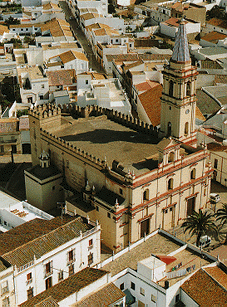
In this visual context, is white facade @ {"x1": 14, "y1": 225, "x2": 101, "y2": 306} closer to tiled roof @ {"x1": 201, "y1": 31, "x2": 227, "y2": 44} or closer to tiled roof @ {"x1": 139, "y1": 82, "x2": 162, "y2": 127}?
tiled roof @ {"x1": 139, "y1": 82, "x2": 162, "y2": 127}

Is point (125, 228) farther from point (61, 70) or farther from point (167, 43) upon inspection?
point (167, 43)

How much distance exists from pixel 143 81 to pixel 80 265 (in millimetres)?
49631

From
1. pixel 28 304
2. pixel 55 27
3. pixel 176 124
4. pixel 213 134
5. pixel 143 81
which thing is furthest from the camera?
pixel 55 27

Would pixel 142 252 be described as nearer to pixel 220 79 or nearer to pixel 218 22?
pixel 220 79

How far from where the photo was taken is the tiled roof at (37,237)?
50.5 meters

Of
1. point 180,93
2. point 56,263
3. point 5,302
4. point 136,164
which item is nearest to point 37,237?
point 56,263

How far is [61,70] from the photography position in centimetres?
10125

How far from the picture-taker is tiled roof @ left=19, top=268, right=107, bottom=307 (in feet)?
149

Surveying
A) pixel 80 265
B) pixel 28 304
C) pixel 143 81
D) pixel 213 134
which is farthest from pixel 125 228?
pixel 143 81

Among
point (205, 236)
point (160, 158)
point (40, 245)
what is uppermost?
point (160, 158)

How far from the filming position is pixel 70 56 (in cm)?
10719

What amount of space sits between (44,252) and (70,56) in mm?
62923

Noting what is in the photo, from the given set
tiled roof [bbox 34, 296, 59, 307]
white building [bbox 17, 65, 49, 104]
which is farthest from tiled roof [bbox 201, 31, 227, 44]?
tiled roof [bbox 34, 296, 59, 307]

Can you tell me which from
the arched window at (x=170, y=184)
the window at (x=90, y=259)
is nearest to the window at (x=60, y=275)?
the window at (x=90, y=259)
